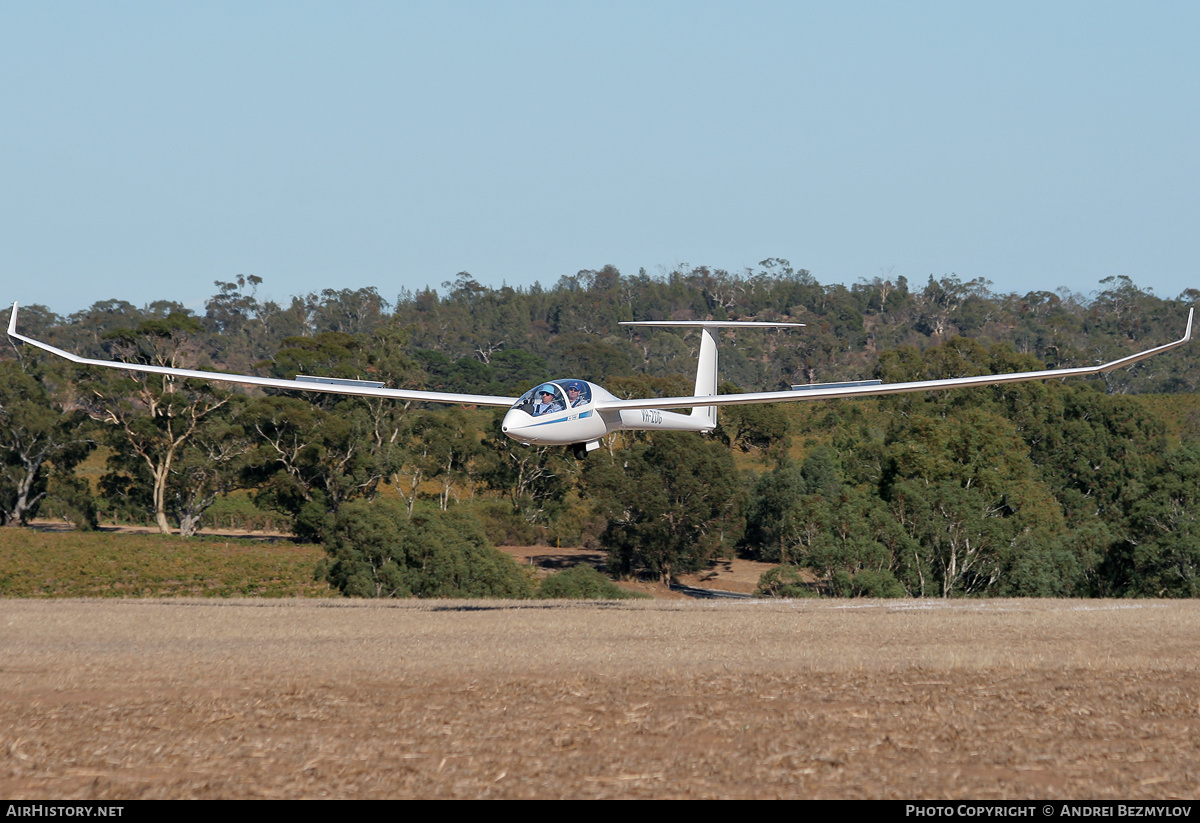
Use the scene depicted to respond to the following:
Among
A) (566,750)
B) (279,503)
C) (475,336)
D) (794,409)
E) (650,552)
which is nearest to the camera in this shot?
(566,750)

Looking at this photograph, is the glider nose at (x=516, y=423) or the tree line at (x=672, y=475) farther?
the tree line at (x=672, y=475)

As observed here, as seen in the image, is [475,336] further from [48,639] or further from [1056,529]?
[48,639]

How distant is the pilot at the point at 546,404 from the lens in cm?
2544

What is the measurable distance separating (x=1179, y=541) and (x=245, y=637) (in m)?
45.6

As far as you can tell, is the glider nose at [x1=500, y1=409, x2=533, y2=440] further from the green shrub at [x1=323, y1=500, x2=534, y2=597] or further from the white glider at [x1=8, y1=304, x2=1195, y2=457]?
the green shrub at [x1=323, y1=500, x2=534, y2=597]

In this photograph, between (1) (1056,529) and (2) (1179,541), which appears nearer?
(2) (1179,541)

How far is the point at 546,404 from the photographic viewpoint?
25531 millimetres

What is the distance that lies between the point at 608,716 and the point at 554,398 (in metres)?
12.9

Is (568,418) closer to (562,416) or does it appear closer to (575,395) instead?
(562,416)

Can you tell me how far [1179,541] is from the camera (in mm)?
55594

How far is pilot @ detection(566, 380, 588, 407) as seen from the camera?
26.0m

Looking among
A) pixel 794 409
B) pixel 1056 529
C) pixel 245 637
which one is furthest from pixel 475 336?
pixel 245 637

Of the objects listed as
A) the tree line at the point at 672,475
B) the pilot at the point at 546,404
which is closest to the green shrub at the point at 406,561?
the tree line at the point at 672,475

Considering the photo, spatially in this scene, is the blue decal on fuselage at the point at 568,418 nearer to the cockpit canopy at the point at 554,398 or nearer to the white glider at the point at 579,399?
the white glider at the point at 579,399
